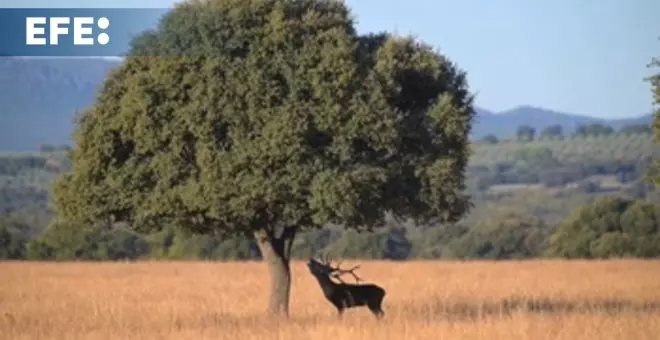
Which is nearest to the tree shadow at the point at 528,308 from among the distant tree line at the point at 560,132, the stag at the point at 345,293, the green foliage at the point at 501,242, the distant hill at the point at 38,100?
the stag at the point at 345,293

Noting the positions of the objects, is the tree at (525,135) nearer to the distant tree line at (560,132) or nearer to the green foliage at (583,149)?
the distant tree line at (560,132)

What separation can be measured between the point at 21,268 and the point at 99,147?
2232 centimetres

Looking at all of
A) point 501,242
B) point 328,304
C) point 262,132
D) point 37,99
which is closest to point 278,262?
point 328,304

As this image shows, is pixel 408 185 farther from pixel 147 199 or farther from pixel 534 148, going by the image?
pixel 534 148

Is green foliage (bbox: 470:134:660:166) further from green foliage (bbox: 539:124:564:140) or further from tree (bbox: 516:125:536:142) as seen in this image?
tree (bbox: 516:125:536:142)

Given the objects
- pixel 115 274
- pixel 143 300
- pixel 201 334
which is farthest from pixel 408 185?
pixel 115 274

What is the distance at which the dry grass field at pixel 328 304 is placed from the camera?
1922 cm

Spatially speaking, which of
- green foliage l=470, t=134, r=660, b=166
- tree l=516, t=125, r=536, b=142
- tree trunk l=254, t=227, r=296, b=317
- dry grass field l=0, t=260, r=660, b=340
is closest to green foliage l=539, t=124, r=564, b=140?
tree l=516, t=125, r=536, b=142

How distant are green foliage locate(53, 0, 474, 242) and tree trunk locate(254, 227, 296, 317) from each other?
0.91 metres

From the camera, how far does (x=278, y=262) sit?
25234 millimetres

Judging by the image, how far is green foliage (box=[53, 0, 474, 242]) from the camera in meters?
22.3

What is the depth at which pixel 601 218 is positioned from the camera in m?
62.4

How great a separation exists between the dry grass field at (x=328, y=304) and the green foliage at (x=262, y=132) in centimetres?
195

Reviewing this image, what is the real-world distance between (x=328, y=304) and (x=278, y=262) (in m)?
2.87
